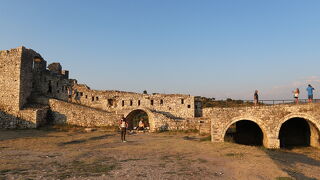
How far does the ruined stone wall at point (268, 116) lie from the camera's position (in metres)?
16.8

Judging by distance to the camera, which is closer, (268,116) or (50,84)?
(268,116)

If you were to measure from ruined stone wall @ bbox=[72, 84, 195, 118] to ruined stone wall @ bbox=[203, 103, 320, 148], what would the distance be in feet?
30.7

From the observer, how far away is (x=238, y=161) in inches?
444

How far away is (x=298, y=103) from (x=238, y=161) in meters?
10.5

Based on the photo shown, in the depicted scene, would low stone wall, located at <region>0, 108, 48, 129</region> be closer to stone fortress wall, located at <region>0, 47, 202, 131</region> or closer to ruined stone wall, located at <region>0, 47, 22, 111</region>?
stone fortress wall, located at <region>0, 47, 202, 131</region>

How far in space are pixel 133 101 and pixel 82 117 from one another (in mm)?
7068

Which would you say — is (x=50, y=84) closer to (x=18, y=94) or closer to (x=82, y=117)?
(x=18, y=94)

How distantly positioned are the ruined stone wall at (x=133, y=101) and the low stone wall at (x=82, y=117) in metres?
3.31

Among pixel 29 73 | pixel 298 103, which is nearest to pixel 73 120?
pixel 29 73

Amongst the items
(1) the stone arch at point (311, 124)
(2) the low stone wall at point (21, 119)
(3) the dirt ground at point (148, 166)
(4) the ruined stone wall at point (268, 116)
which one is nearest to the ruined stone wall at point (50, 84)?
(2) the low stone wall at point (21, 119)

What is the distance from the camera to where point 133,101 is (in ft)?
94.8

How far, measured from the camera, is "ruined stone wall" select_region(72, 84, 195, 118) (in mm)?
27672

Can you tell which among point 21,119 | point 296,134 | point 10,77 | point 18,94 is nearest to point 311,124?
point 296,134

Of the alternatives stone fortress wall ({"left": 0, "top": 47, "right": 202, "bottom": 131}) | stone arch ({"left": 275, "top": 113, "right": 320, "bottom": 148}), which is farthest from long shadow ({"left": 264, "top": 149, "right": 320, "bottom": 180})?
stone fortress wall ({"left": 0, "top": 47, "right": 202, "bottom": 131})
